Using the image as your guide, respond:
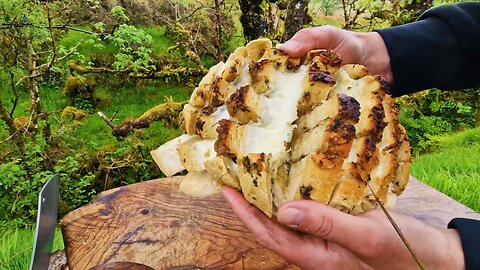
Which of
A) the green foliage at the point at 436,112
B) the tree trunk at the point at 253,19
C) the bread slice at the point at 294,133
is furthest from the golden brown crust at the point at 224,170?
the green foliage at the point at 436,112

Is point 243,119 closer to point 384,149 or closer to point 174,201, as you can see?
point 384,149

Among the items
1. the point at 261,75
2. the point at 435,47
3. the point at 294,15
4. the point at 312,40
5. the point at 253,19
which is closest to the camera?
the point at 261,75

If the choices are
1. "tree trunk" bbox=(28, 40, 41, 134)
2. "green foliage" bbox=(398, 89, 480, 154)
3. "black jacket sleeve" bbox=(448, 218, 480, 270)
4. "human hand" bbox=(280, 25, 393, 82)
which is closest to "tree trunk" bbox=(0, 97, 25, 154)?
"tree trunk" bbox=(28, 40, 41, 134)

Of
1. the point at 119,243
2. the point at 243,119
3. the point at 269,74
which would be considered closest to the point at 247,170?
the point at 243,119

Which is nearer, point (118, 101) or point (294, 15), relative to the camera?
point (294, 15)

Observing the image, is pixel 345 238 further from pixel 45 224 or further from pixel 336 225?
pixel 45 224

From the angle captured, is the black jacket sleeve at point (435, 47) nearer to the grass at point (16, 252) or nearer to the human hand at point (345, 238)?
the human hand at point (345, 238)

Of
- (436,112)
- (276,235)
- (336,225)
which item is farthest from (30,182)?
(436,112)

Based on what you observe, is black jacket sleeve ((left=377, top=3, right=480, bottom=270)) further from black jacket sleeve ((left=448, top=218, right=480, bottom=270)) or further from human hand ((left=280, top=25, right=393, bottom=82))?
black jacket sleeve ((left=448, top=218, right=480, bottom=270))
